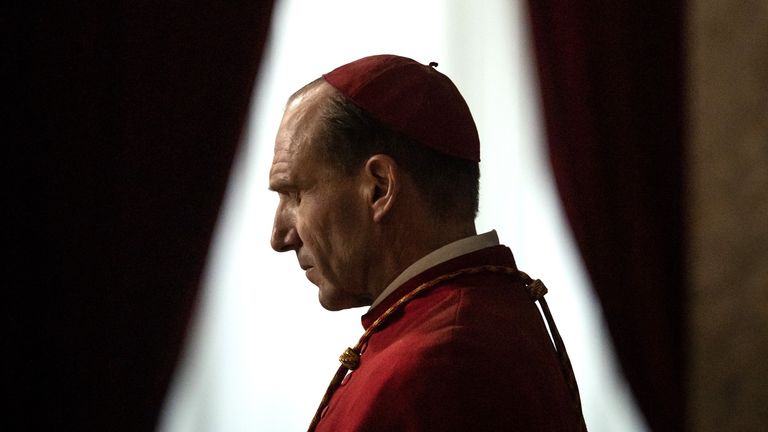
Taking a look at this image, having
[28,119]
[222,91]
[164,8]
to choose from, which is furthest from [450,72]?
[28,119]

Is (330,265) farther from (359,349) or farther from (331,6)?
(331,6)

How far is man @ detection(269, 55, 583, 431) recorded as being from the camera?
1.22 meters

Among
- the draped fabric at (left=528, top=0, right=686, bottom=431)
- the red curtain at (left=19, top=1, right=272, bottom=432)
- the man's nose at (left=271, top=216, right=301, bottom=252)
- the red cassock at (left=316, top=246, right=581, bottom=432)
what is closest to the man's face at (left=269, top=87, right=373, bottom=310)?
the man's nose at (left=271, top=216, right=301, bottom=252)

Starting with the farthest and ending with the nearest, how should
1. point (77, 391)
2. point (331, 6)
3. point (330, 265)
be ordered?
point (331, 6), point (77, 391), point (330, 265)

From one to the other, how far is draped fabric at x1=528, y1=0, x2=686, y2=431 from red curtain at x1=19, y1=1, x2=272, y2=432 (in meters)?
0.98

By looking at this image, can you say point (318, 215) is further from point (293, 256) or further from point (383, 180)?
Result: point (293, 256)

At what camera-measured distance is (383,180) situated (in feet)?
4.41

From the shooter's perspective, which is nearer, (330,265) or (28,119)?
(330,265)

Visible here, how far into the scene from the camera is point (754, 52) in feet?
9.84

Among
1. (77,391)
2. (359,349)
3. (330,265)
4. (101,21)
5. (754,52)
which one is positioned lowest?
(77,391)

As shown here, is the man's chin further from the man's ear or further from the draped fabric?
the draped fabric

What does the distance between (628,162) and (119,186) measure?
156cm

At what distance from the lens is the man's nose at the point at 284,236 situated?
1.46 metres

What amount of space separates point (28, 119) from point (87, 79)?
0.67 ft
